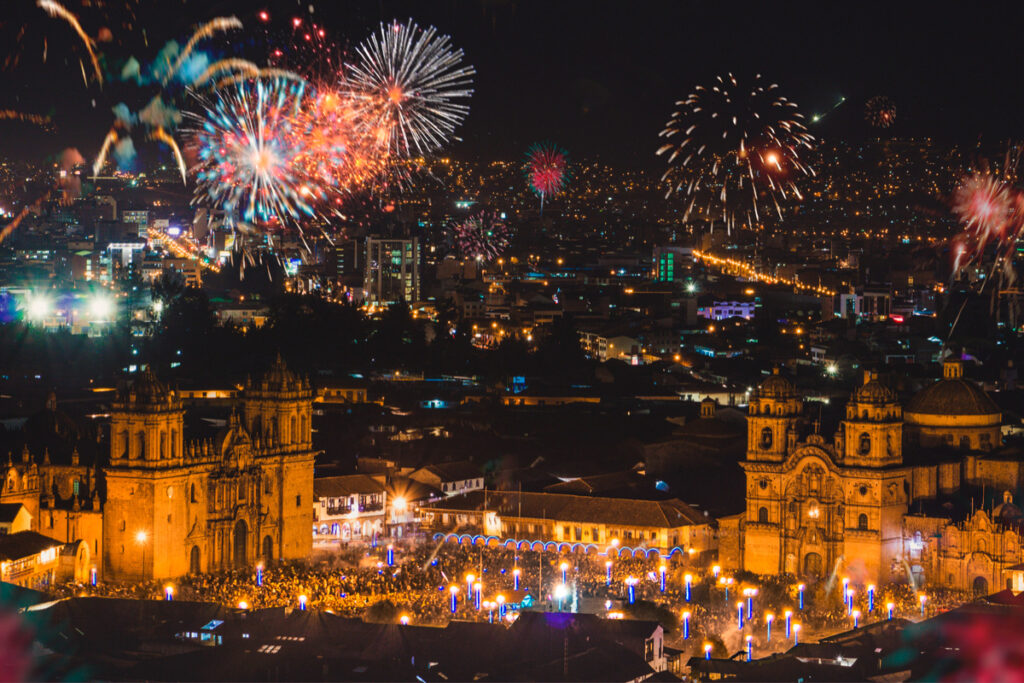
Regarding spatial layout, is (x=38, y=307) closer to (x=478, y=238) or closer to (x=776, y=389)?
(x=478, y=238)

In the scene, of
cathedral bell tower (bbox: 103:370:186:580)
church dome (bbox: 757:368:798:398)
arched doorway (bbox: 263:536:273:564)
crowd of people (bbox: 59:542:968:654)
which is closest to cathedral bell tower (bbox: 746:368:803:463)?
church dome (bbox: 757:368:798:398)

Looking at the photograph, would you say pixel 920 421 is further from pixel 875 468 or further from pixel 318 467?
pixel 318 467

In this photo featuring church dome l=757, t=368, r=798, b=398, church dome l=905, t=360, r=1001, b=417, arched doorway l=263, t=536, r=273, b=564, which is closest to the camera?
arched doorway l=263, t=536, r=273, b=564

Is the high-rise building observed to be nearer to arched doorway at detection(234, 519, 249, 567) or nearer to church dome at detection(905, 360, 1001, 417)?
church dome at detection(905, 360, 1001, 417)

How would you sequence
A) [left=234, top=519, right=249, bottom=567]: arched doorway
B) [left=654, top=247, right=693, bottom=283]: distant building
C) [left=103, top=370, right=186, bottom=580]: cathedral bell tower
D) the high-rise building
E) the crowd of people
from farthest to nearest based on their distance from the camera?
[left=654, top=247, right=693, bottom=283]: distant building → the high-rise building → [left=234, top=519, right=249, bottom=567]: arched doorway → [left=103, top=370, right=186, bottom=580]: cathedral bell tower → the crowd of people

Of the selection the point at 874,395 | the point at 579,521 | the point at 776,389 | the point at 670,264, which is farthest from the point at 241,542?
the point at 670,264

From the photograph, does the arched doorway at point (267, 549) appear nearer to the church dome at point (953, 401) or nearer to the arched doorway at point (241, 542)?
the arched doorway at point (241, 542)
